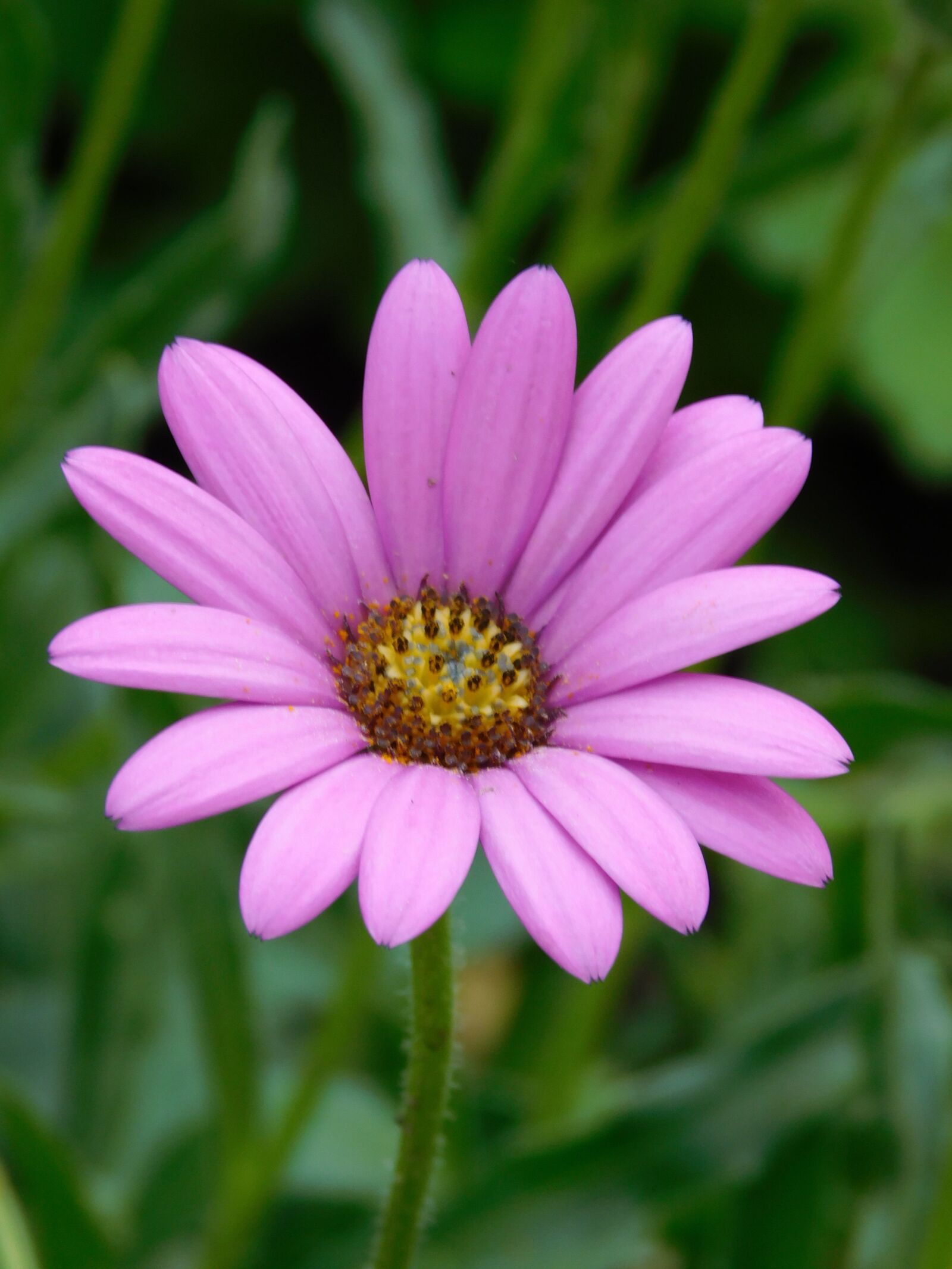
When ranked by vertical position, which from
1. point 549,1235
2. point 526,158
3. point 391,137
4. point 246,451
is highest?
point 391,137

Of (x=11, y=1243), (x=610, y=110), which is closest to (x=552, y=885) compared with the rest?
(x=11, y=1243)

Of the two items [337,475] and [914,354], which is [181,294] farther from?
[914,354]

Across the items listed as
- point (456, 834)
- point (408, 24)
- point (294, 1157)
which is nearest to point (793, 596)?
point (456, 834)

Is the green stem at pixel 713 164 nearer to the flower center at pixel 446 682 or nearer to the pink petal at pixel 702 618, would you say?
the flower center at pixel 446 682

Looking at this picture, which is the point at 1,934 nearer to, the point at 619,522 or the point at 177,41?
the point at 619,522

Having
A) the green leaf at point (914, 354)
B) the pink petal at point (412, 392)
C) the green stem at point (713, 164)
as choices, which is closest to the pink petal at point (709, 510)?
the pink petal at point (412, 392)
